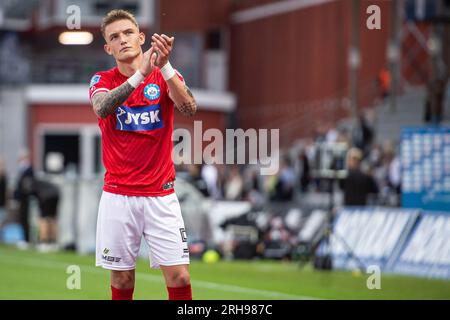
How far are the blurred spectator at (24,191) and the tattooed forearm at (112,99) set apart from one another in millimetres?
18904

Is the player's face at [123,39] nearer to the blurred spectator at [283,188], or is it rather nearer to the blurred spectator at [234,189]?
the blurred spectator at [234,189]

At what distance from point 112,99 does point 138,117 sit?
0.36 m

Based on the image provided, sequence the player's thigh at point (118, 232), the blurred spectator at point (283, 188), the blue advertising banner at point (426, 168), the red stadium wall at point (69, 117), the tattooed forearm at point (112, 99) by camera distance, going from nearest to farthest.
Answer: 1. the tattooed forearm at point (112, 99)
2. the player's thigh at point (118, 232)
3. the blue advertising banner at point (426, 168)
4. the blurred spectator at point (283, 188)
5. the red stadium wall at point (69, 117)

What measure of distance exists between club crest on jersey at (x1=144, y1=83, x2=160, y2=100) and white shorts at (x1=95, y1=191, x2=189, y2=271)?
751mm

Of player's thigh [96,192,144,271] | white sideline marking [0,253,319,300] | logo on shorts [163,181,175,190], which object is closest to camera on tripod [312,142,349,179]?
white sideline marking [0,253,319,300]

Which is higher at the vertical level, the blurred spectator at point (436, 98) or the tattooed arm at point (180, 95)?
the blurred spectator at point (436, 98)

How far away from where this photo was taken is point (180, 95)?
8.45 meters

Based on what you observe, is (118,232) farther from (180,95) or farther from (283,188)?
(283,188)

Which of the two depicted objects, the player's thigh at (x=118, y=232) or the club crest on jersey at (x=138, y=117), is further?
the player's thigh at (x=118, y=232)

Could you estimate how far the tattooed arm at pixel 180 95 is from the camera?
840 cm

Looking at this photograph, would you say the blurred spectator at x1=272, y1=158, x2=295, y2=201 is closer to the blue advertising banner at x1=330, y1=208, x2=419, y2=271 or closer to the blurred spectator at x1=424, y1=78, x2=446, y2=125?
the blurred spectator at x1=424, y1=78, x2=446, y2=125

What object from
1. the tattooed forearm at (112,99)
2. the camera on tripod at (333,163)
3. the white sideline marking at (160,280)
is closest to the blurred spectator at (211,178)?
the white sideline marking at (160,280)

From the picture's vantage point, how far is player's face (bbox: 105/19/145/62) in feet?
28.2
